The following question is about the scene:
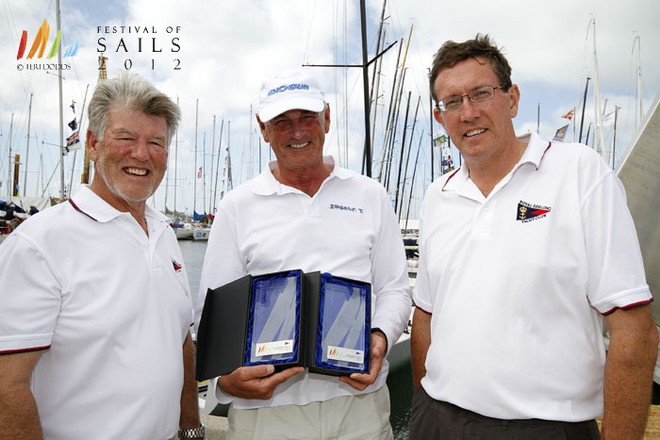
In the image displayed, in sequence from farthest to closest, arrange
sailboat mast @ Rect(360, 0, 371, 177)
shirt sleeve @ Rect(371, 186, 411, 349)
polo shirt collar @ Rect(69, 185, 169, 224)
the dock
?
sailboat mast @ Rect(360, 0, 371, 177), the dock, shirt sleeve @ Rect(371, 186, 411, 349), polo shirt collar @ Rect(69, 185, 169, 224)

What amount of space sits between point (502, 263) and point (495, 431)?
69 cm

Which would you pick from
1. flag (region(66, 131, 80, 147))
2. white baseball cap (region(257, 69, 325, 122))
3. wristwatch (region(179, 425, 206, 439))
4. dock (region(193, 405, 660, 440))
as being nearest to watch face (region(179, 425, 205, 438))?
wristwatch (region(179, 425, 206, 439))

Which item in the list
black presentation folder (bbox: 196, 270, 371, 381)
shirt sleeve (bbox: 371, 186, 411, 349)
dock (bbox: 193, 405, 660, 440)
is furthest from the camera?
dock (bbox: 193, 405, 660, 440)

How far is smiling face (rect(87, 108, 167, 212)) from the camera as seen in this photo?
2.12 metres

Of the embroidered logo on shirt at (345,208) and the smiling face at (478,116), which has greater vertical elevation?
the smiling face at (478,116)

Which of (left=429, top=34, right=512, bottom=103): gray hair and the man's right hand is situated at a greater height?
(left=429, top=34, right=512, bottom=103): gray hair

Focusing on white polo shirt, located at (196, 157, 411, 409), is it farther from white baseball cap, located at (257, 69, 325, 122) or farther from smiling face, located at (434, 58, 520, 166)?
smiling face, located at (434, 58, 520, 166)

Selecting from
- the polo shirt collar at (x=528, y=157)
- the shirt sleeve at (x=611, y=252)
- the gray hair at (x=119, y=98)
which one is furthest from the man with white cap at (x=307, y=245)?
the shirt sleeve at (x=611, y=252)

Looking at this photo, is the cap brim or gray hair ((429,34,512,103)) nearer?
gray hair ((429,34,512,103))

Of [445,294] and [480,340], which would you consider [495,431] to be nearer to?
[480,340]

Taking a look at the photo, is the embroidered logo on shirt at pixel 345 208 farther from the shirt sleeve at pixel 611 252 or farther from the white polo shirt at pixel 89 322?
the shirt sleeve at pixel 611 252

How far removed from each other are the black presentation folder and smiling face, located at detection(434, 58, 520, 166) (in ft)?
2.77

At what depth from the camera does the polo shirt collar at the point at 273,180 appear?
2.59 meters

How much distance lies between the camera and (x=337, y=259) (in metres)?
2.49
